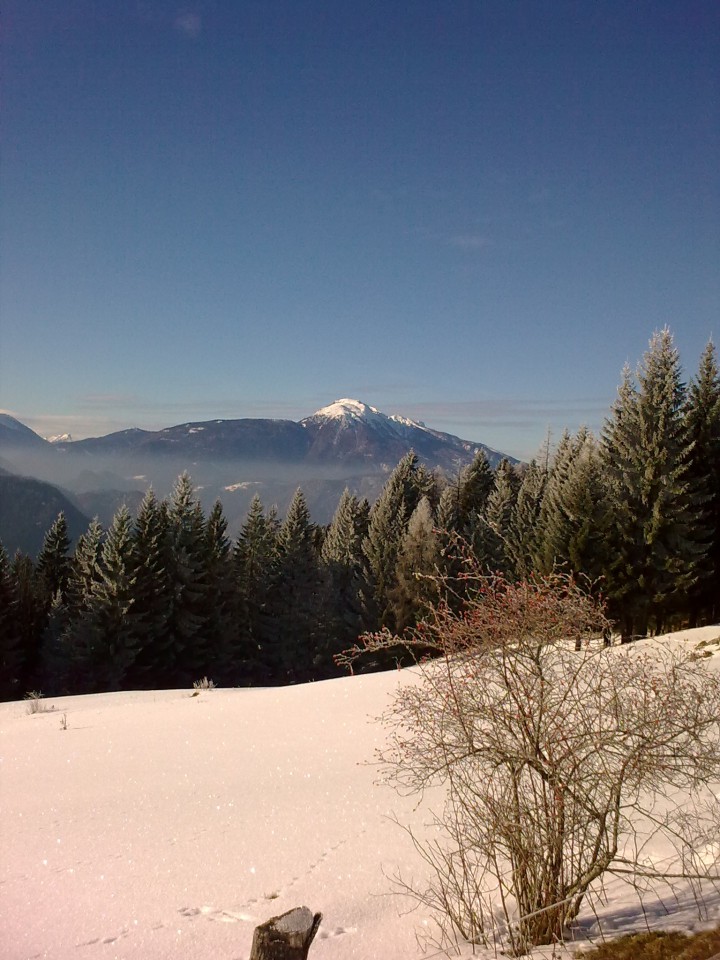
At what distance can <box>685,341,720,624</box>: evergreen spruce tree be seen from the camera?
81.7 ft

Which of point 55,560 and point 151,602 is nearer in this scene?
point 151,602

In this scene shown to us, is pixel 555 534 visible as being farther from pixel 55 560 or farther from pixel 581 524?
pixel 55 560

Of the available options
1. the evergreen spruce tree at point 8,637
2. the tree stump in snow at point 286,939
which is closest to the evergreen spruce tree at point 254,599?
the evergreen spruce tree at point 8,637

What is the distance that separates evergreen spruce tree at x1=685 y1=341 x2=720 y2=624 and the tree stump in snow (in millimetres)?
24492

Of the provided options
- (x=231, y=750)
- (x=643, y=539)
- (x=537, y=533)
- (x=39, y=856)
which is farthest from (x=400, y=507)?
(x=39, y=856)

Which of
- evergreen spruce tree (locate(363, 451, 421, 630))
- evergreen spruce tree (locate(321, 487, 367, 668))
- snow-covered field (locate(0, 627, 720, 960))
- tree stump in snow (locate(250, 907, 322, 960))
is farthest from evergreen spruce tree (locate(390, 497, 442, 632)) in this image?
tree stump in snow (locate(250, 907, 322, 960))

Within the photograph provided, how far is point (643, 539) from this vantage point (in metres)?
24.9

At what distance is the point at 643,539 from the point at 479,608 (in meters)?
23.1

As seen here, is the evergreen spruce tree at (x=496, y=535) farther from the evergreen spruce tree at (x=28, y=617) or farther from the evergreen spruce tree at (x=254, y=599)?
the evergreen spruce tree at (x=28, y=617)

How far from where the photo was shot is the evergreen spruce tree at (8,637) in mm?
32641

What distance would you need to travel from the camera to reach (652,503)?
25094 mm

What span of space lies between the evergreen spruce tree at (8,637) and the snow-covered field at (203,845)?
24.6 m

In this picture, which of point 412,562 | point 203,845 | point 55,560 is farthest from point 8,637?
point 203,845

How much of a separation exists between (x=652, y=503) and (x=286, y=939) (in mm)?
24752
